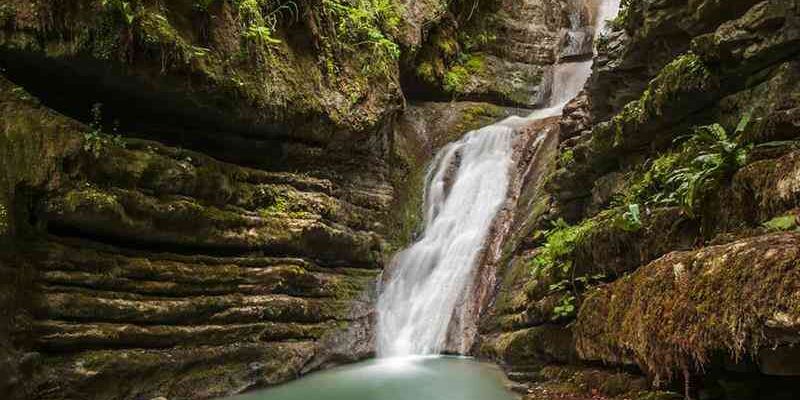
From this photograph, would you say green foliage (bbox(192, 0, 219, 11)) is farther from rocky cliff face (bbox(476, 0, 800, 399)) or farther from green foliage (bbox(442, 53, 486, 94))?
green foliage (bbox(442, 53, 486, 94))

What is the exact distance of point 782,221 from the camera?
12.5 ft

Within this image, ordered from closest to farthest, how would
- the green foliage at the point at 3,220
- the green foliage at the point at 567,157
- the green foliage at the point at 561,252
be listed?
1. the green foliage at the point at 3,220
2. the green foliage at the point at 561,252
3. the green foliage at the point at 567,157

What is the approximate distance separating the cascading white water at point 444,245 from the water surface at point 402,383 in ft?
4.39

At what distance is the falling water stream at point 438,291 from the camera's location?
8.09 m

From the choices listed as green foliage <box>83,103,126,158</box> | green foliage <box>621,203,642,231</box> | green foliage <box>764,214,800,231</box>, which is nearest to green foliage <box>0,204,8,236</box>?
green foliage <box>83,103,126,158</box>

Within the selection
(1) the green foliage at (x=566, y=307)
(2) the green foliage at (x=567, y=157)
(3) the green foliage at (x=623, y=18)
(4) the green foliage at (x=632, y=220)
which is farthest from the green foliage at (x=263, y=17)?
(4) the green foliage at (x=632, y=220)

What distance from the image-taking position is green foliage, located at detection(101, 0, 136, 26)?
298 inches

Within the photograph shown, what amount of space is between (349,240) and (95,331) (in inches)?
220

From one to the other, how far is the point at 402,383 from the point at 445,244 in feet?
18.2

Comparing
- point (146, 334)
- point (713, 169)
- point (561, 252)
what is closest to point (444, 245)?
point (561, 252)

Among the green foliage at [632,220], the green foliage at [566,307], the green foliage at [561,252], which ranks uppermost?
the green foliage at [632,220]

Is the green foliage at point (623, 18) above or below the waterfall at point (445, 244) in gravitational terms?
above

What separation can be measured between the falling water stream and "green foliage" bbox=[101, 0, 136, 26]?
18.7ft

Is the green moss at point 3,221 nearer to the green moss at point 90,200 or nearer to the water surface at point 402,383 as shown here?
the green moss at point 90,200
